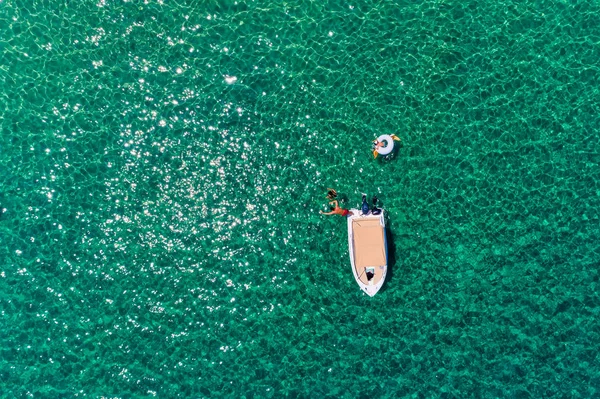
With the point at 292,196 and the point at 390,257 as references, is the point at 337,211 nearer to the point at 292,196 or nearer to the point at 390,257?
the point at 292,196

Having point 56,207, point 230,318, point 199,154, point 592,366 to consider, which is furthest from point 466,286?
point 56,207

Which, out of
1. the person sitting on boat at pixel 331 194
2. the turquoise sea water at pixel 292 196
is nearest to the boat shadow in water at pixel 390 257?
the turquoise sea water at pixel 292 196

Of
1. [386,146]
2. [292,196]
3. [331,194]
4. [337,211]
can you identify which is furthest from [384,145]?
[292,196]

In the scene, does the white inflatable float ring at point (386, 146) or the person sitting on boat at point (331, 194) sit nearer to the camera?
the white inflatable float ring at point (386, 146)

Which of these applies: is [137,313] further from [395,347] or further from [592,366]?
[592,366]

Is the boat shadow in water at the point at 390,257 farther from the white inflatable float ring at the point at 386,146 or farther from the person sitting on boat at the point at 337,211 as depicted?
the white inflatable float ring at the point at 386,146
